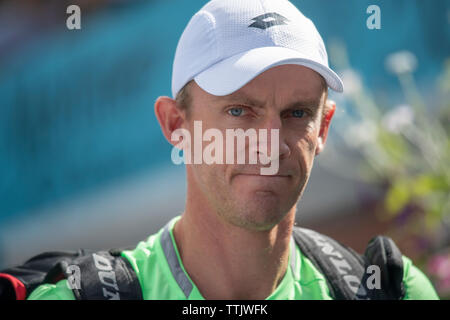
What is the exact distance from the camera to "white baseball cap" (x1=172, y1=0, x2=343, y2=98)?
189cm

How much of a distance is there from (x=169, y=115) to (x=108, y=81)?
143 inches

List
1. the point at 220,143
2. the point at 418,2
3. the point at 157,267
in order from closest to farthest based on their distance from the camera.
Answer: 1. the point at 220,143
2. the point at 157,267
3. the point at 418,2

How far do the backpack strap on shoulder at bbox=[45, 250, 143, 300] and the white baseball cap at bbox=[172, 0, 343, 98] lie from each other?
600 mm

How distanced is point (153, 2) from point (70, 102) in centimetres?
114

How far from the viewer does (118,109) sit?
18.3ft

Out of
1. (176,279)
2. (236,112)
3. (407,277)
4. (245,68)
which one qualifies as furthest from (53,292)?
(407,277)

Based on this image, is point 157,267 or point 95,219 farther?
point 95,219

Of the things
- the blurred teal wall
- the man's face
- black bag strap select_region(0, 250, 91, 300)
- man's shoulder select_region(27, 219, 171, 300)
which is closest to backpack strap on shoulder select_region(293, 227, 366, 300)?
the man's face

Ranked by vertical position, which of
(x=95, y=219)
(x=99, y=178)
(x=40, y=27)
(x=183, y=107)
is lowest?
(x=95, y=219)

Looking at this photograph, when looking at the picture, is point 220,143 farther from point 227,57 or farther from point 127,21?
point 127,21

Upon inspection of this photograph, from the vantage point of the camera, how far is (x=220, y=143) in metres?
1.92

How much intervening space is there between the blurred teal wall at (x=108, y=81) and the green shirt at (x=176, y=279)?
11.4 feet

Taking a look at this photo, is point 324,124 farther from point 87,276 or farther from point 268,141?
point 87,276
